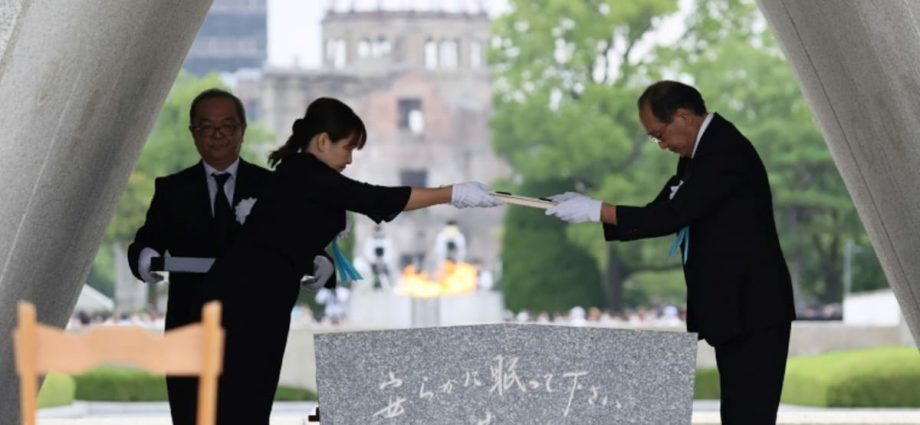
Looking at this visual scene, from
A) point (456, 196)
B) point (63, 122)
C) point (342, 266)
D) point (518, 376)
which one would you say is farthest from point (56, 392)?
point (518, 376)

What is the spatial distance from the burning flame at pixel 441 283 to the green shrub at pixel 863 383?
11819 millimetres

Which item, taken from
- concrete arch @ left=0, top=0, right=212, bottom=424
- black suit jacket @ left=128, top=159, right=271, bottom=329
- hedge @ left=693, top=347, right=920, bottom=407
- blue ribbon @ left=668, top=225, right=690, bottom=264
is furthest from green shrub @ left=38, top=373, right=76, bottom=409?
blue ribbon @ left=668, top=225, right=690, bottom=264

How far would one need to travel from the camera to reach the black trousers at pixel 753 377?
6.55 m

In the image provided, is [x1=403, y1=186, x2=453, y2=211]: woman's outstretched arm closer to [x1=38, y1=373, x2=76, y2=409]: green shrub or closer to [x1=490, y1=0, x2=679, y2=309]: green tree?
[x1=38, y1=373, x2=76, y2=409]: green shrub

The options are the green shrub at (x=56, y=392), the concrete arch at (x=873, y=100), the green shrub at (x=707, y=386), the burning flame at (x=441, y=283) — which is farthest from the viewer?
the burning flame at (x=441, y=283)

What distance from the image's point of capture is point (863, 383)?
18.8 meters

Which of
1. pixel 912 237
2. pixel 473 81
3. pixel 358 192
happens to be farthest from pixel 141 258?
pixel 473 81

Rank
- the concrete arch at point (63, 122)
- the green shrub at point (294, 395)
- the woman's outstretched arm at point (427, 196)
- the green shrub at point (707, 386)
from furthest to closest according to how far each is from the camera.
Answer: the green shrub at point (294, 395) → the green shrub at point (707, 386) → the woman's outstretched arm at point (427, 196) → the concrete arch at point (63, 122)

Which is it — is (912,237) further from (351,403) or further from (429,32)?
(429,32)

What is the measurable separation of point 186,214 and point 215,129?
1.13ft

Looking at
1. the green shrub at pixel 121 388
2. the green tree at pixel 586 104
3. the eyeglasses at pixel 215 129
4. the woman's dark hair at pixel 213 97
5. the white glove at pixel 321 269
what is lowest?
the green shrub at pixel 121 388

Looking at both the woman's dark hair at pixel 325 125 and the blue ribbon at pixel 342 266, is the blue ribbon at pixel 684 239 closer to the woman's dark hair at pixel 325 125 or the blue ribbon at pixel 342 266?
the blue ribbon at pixel 342 266

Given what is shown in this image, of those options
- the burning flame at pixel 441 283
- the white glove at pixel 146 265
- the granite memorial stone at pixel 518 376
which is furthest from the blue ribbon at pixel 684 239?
the burning flame at pixel 441 283

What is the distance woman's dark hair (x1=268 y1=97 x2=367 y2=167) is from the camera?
6.21 metres
